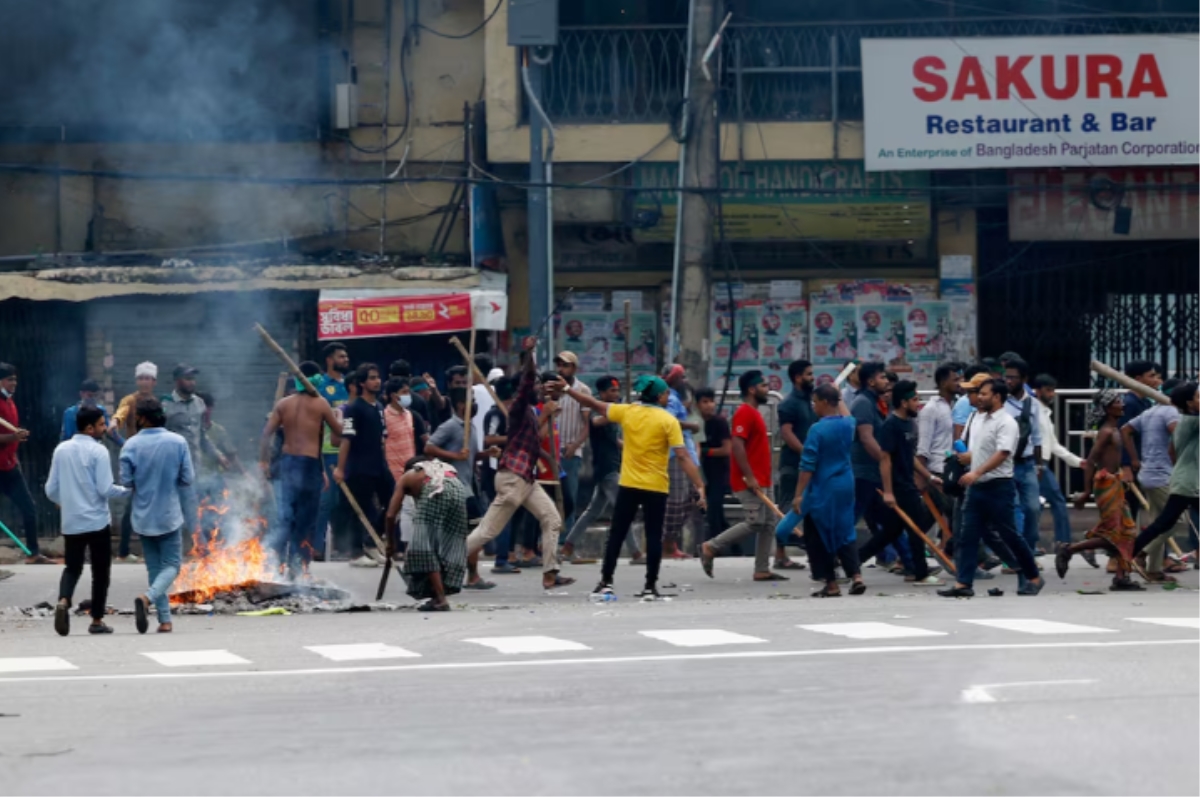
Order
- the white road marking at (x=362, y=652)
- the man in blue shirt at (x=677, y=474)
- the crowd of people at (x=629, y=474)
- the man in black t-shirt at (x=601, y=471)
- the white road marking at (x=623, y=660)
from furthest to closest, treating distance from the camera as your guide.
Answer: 1. the man in blue shirt at (x=677, y=474)
2. the man in black t-shirt at (x=601, y=471)
3. the crowd of people at (x=629, y=474)
4. the white road marking at (x=362, y=652)
5. the white road marking at (x=623, y=660)

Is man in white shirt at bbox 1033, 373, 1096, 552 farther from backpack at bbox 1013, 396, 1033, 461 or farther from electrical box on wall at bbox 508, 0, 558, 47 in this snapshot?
electrical box on wall at bbox 508, 0, 558, 47

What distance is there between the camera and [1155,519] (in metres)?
14.3

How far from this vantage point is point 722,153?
20828 mm

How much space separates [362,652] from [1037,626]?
3.72 metres

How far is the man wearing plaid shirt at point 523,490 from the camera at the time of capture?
13.7 meters

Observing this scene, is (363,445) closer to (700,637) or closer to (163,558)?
(163,558)

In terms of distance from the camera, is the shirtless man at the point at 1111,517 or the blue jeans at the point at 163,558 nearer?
the blue jeans at the point at 163,558

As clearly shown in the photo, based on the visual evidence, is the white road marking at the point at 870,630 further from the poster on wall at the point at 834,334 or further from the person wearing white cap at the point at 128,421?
the poster on wall at the point at 834,334

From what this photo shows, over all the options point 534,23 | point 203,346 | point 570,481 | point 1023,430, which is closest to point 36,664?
point 570,481

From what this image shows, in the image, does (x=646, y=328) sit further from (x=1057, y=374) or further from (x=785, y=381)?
(x=1057, y=374)

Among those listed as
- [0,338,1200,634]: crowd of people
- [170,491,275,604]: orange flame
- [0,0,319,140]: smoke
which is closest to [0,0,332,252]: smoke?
[0,0,319,140]: smoke

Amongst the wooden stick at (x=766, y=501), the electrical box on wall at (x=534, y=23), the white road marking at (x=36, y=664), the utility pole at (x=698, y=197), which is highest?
the electrical box on wall at (x=534, y=23)

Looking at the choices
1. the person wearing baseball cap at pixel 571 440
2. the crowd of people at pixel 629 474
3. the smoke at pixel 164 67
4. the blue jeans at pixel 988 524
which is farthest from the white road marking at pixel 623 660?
the smoke at pixel 164 67

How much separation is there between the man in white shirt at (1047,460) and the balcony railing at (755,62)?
18.4 feet
